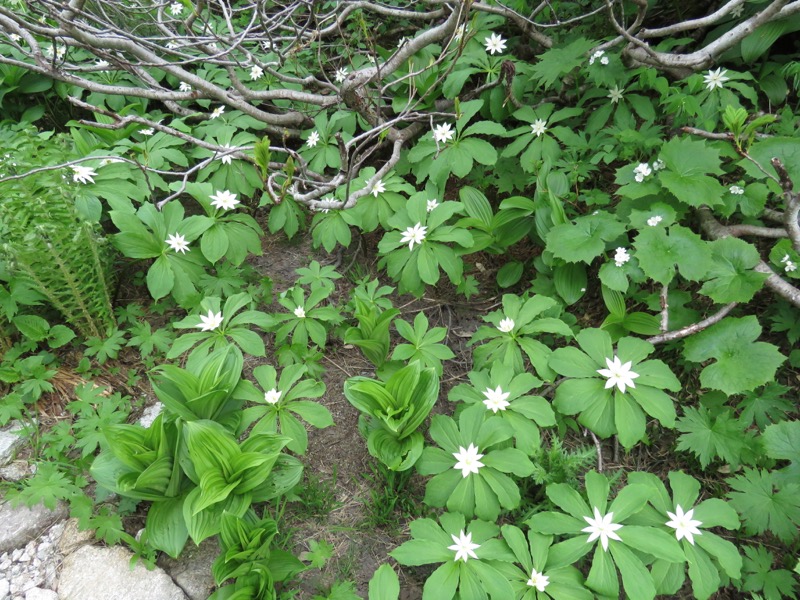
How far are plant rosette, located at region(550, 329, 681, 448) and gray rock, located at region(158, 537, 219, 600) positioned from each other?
59.4 inches

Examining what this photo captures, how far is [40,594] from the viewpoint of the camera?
1919mm

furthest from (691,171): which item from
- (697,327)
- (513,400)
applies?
(513,400)

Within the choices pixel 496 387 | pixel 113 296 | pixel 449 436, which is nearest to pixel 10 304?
pixel 113 296

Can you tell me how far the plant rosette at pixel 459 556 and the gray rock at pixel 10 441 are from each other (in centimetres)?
178

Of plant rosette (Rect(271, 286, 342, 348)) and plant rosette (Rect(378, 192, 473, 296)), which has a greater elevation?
plant rosette (Rect(378, 192, 473, 296))

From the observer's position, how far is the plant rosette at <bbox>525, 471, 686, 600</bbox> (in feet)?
5.63

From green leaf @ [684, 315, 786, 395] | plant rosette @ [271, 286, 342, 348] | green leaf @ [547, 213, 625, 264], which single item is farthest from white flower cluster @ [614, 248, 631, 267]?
plant rosette @ [271, 286, 342, 348]

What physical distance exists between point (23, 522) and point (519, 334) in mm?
2244

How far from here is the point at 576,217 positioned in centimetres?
274

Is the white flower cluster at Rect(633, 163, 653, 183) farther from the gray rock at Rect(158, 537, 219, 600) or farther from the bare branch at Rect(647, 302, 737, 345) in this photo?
the gray rock at Rect(158, 537, 219, 600)

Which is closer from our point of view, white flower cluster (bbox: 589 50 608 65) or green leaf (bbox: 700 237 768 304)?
green leaf (bbox: 700 237 768 304)

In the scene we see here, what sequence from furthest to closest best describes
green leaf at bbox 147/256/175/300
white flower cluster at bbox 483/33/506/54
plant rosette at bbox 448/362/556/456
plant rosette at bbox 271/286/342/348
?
1. white flower cluster at bbox 483/33/506/54
2. green leaf at bbox 147/256/175/300
3. plant rosette at bbox 271/286/342/348
4. plant rosette at bbox 448/362/556/456

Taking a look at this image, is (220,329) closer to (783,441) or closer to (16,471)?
(16,471)

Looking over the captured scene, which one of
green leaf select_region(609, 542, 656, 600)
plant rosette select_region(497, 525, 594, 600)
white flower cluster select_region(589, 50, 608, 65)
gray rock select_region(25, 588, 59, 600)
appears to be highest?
white flower cluster select_region(589, 50, 608, 65)
